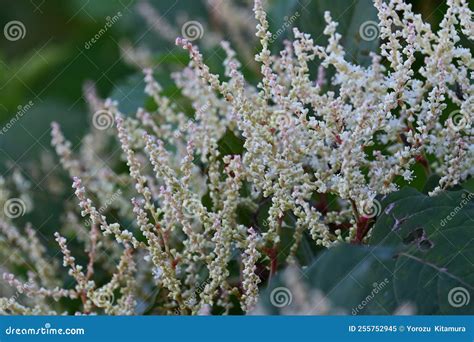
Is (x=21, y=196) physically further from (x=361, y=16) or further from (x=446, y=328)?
(x=446, y=328)

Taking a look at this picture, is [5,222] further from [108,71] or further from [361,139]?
[108,71]

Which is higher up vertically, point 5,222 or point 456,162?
point 456,162

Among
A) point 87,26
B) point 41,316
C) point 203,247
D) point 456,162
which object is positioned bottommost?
point 41,316

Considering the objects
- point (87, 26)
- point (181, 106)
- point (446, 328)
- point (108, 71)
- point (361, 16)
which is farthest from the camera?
point (87, 26)

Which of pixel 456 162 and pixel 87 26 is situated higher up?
pixel 456 162

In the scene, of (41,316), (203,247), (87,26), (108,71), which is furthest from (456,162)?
(87,26)

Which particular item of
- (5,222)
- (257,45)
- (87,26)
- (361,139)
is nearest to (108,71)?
(87,26)

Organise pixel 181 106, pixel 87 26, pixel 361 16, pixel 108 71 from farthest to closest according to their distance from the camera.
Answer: pixel 87 26
pixel 108 71
pixel 181 106
pixel 361 16

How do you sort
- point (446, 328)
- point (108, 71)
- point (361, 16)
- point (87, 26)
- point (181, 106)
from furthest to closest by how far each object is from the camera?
point (87, 26) < point (108, 71) < point (181, 106) < point (361, 16) < point (446, 328)

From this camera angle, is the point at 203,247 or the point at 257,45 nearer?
the point at 203,247
